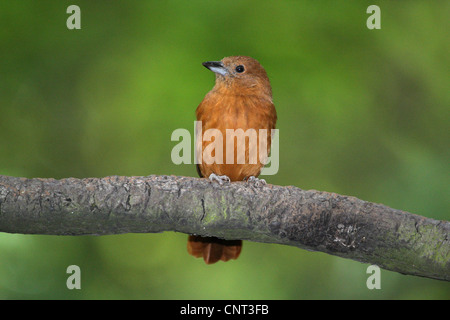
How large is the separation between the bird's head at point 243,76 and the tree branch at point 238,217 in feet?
6.57

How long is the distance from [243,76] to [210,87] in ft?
1.20

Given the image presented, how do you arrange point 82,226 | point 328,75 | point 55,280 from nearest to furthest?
point 82,226
point 55,280
point 328,75

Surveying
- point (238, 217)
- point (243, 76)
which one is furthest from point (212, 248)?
point (238, 217)

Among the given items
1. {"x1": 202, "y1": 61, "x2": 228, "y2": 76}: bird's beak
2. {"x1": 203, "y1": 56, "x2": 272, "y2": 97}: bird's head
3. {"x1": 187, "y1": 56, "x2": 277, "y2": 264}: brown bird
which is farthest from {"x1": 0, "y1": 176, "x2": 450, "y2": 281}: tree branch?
{"x1": 203, "y1": 56, "x2": 272, "y2": 97}: bird's head

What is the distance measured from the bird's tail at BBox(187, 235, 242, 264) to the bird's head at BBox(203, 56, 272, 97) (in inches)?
54.0

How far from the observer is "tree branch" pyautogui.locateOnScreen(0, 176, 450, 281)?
121 inches

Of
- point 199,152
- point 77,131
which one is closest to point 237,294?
point 199,152

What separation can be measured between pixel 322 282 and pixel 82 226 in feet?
9.25

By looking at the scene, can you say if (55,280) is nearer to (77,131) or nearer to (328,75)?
(77,131)

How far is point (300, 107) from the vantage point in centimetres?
551

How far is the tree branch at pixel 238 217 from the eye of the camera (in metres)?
3.08

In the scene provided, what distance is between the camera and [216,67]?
5070 millimetres

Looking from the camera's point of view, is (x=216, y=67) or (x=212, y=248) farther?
(x=216, y=67)

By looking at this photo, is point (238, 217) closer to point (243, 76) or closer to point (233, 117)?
point (233, 117)
